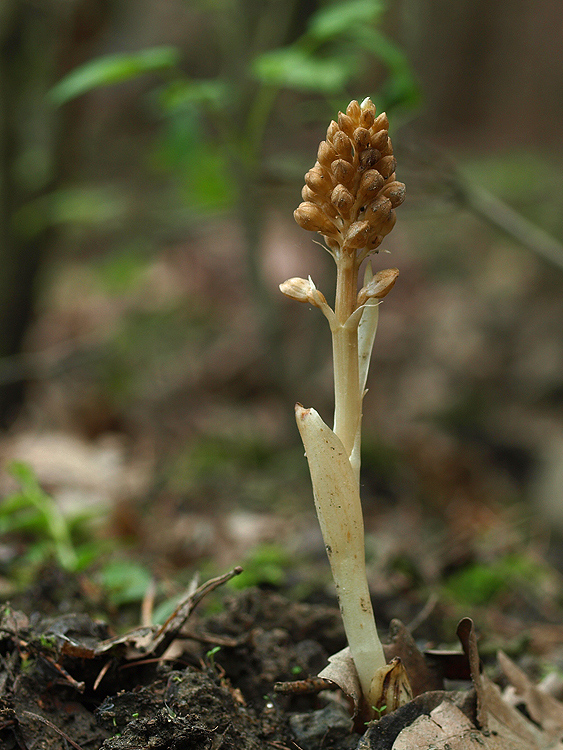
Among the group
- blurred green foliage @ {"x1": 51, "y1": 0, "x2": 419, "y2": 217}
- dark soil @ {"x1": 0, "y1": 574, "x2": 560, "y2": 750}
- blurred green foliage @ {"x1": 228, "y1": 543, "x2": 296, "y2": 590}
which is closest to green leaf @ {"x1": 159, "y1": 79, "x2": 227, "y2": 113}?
blurred green foliage @ {"x1": 51, "y1": 0, "x2": 419, "y2": 217}

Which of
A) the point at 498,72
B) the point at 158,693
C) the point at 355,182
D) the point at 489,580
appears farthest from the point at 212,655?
the point at 498,72

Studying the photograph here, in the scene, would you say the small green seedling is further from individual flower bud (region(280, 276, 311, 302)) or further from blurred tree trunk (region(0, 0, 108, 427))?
blurred tree trunk (region(0, 0, 108, 427))

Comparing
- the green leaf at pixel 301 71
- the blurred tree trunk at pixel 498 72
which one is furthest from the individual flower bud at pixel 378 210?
the blurred tree trunk at pixel 498 72

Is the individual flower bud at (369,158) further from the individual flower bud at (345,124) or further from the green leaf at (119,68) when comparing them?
the green leaf at (119,68)

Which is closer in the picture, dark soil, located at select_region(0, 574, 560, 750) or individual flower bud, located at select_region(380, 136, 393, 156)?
dark soil, located at select_region(0, 574, 560, 750)

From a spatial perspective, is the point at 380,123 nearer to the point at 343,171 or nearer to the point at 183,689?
the point at 343,171

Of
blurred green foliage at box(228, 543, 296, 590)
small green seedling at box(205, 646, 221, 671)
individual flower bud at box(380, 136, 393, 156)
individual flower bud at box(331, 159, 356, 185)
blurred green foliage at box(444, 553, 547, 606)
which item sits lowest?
blurred green foliage at box(444, 553, 547, 606)
